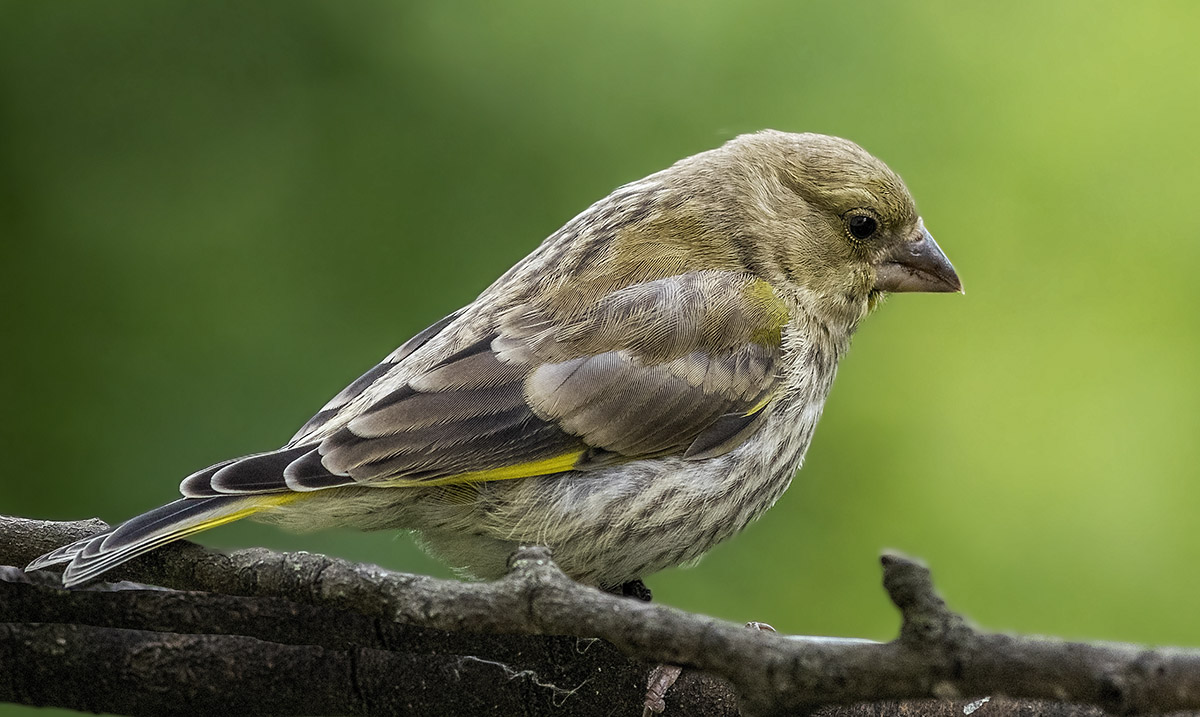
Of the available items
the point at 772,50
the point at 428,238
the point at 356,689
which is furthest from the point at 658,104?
the point at 356,689

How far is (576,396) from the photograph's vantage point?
2854mm

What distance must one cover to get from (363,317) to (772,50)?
1561mm

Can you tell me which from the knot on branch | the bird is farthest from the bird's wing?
the knot on branch

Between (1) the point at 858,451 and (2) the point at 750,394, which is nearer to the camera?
(2) the point at 750,394

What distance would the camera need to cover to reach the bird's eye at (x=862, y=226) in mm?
3371

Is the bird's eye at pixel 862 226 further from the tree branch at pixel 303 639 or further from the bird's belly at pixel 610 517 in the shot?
the tree branch at pixel 303 639

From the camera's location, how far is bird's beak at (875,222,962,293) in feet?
11.1

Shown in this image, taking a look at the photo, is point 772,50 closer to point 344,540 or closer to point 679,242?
point 679,242

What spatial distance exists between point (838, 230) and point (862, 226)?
63mm

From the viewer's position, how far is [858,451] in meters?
4.16

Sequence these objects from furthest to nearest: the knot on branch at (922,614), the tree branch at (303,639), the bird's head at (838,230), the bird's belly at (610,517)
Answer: the bird's head at (838,230) < the bird's belly at (610,517) < the tree branch at (303,639) < the knot on branch at (922,614)

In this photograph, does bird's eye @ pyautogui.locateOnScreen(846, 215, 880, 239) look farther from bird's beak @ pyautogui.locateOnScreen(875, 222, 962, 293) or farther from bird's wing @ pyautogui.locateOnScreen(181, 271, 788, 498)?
bird's wing @ pyautogui.locateOnScreen(181, 271, 788, 498)

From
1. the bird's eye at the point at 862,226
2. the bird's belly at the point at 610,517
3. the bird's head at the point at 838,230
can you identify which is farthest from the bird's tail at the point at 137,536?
the bird's eye at the point at 862,226

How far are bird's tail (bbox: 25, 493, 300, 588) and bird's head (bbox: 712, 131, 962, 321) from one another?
1.55m
